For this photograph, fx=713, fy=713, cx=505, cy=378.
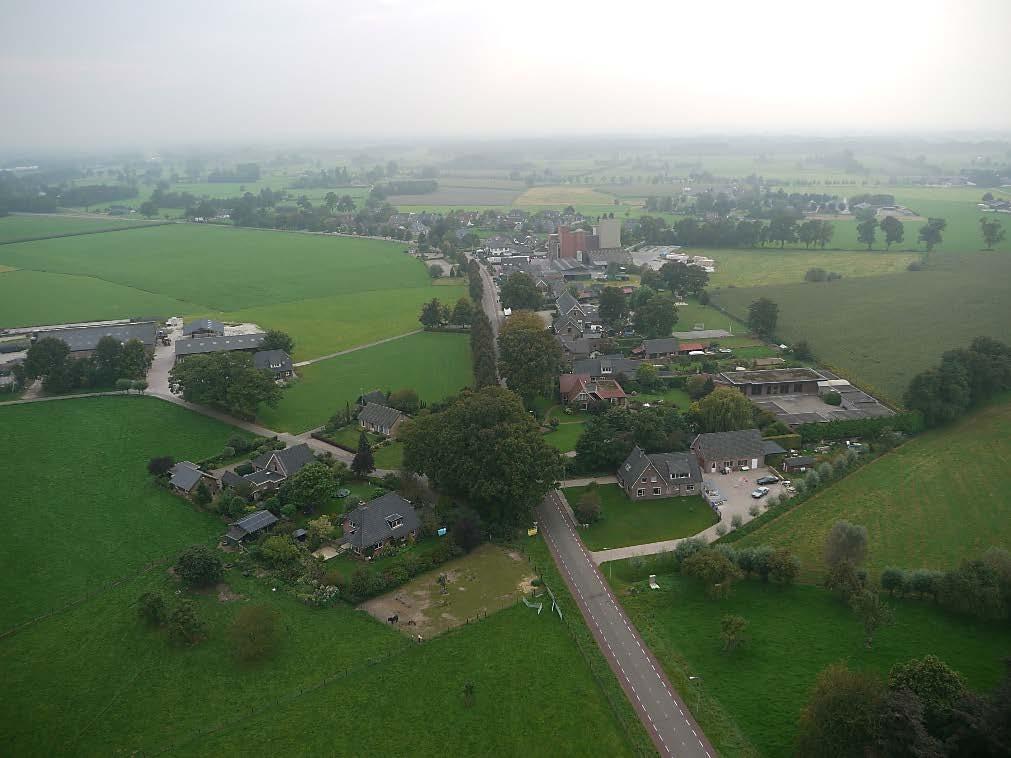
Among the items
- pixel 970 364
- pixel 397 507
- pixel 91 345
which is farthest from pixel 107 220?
pixel 970 364

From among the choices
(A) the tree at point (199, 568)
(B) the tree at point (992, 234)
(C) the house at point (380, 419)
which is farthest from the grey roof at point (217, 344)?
(B) the tree at point (992, 234)

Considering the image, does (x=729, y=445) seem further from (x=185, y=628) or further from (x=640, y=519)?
(x=185, y=628)

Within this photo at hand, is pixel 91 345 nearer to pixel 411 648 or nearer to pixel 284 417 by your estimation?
pixel 284 417

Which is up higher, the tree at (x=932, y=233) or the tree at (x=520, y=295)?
the tree at (x=932, y=233)

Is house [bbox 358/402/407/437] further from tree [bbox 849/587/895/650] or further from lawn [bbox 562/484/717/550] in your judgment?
tree [bbox 849/587/895/650]

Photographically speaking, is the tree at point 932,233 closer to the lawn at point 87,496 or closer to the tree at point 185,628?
the lawn at point 87,496

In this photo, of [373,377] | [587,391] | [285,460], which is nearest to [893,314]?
[587,391]

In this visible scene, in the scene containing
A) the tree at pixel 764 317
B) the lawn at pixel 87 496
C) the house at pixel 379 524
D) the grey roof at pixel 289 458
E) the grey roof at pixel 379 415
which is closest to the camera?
the lawn at pixel 87 496
